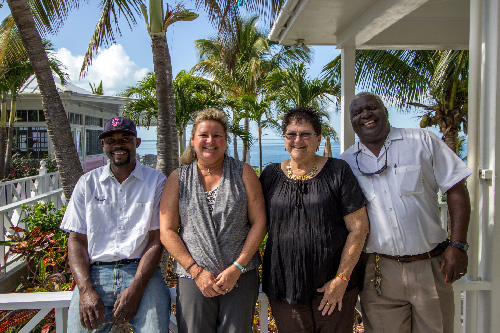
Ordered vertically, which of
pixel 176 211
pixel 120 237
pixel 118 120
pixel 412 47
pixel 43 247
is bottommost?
pixel 43 247

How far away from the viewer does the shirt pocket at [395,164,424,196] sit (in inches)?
94.3

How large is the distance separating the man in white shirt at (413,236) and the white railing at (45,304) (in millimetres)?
768

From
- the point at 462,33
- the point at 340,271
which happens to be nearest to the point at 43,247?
the point at 340,271

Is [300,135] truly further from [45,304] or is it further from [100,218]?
[45,304]

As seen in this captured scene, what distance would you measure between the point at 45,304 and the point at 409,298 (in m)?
2.25

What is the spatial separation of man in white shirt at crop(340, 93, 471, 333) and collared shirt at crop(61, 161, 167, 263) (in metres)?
1.39

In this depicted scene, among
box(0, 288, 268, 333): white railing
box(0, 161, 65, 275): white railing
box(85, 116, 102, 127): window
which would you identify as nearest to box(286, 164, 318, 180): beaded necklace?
box(0, 288, 268, 333): white railing

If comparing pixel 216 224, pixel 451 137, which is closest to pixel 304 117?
pixel 216 224

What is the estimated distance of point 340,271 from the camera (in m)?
2.27

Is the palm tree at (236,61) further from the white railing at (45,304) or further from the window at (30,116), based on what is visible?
the white railing at (45,304)

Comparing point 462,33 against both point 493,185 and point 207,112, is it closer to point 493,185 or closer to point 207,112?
point 493,185

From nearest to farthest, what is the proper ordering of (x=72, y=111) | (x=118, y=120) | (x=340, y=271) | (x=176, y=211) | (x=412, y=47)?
(x=340, y=271), (x=176, y=211), (x=118, y=120), (x=412, y=47), (x=72, y=111)

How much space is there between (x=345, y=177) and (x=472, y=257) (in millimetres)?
1127

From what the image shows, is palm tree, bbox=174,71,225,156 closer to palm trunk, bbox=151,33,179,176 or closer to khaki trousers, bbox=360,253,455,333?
palm trunk, bbox=151,33,179,176
